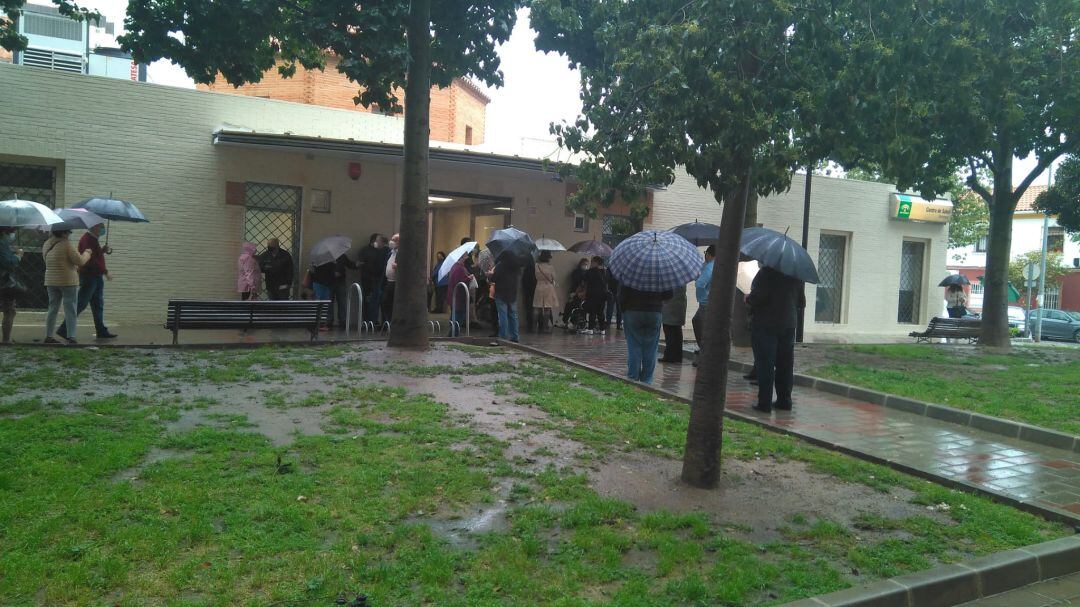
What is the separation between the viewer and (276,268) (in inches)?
594

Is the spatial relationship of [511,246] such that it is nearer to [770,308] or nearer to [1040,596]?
[770,308]

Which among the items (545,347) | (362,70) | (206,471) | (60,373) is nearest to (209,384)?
(60,373)

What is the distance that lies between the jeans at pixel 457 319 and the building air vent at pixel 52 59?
49.5 feet

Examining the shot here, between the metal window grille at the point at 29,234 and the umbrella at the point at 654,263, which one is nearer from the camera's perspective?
the umbrella at the point at 654,263

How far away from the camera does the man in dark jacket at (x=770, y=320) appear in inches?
359

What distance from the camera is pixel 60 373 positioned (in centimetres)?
868

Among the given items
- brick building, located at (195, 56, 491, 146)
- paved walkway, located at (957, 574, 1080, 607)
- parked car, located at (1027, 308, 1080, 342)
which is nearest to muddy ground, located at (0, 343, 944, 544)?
paved walkway, located at (957, 574, 1080, 607)

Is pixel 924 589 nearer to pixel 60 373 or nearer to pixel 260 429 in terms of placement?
pixel 260 429

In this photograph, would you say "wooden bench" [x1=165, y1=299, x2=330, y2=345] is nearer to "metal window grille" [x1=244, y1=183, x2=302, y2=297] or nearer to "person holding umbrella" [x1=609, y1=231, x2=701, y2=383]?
"metal window grille" [x1=244, y1=183, x2=302, y2=297]

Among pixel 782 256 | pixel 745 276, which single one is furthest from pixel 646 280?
pixel 745 276

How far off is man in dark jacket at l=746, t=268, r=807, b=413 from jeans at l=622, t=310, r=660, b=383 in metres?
1.28

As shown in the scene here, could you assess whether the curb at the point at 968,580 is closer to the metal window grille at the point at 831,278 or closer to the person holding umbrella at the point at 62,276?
the person holding umbrella at the point at 62,276

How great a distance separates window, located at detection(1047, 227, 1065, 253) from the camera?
48.6 m

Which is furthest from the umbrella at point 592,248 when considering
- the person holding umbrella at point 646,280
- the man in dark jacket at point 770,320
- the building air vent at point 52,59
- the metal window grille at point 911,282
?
the building air vent at point 52,59
